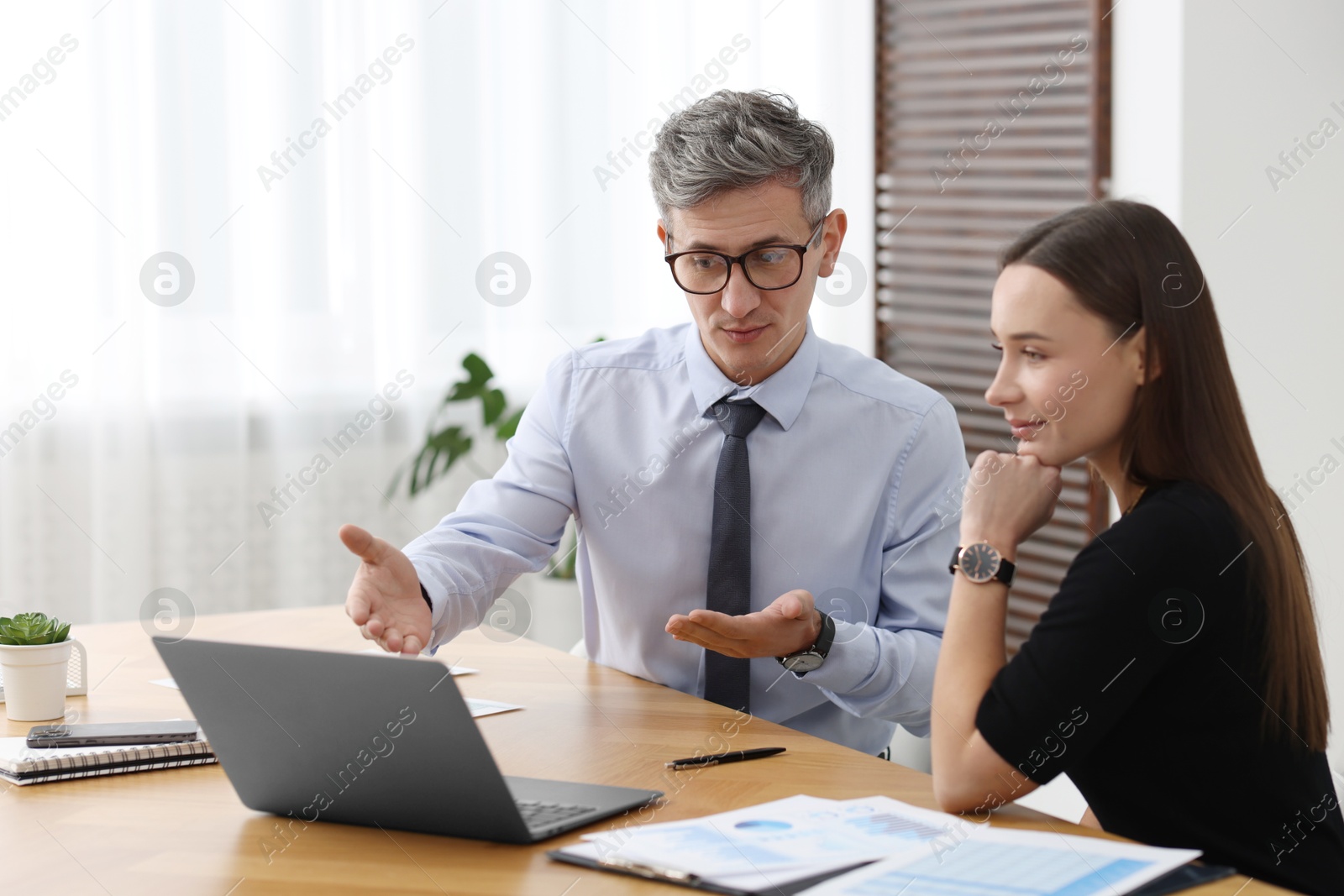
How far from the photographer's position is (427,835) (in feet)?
3.89

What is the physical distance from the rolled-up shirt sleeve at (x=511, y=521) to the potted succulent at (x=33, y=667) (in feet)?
1.51

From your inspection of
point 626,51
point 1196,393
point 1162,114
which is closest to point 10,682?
point 1196,393

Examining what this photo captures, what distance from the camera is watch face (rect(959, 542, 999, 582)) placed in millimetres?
1282

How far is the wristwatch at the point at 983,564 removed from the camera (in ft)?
4.20

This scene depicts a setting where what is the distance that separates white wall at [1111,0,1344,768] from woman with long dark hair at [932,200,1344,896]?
1548 mm

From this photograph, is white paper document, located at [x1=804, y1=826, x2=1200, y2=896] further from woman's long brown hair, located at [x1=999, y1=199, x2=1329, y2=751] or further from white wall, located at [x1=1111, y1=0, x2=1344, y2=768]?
white wall, located at [x1=1111, y1=0, x2=1344, y2=768]

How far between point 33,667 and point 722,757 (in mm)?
888

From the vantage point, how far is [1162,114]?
275 centimetres

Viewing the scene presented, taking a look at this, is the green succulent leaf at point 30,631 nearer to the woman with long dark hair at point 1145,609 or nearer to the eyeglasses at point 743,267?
the eyeglasses at point 743,267

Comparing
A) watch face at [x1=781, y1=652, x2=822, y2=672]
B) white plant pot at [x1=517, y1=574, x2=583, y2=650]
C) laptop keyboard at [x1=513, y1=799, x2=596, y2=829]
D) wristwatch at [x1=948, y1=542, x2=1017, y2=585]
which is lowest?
white plant pot at [x1=517, y1=574, x2=583, y2=650]

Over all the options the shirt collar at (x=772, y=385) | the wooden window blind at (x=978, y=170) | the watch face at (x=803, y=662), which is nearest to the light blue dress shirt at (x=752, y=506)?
the shirt collar at (x=772, y=385)

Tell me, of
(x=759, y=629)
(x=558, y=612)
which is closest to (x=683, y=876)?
(x=759, y=629)

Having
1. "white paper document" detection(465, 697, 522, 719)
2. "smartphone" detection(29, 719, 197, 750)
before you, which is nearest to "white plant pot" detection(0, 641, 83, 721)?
"smartphone" detection(29, 719, 197, 750)

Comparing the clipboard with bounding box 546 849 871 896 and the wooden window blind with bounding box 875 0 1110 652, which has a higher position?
the wooden window blind with bounding box 875 0 1110 652
